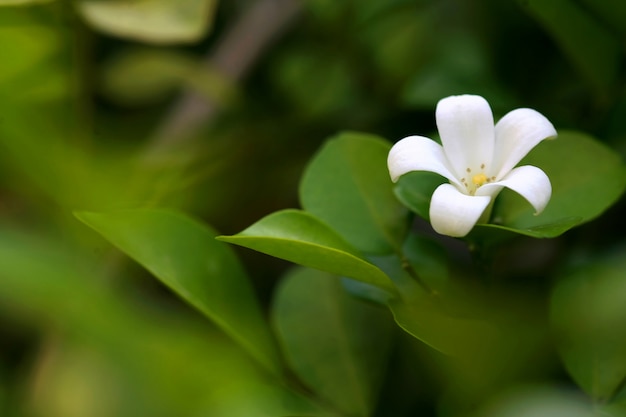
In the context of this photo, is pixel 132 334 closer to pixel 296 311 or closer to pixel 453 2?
pixel 296 311

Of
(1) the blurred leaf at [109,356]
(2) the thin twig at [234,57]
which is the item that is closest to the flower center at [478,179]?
(1) the blurred leaf at [109,356]

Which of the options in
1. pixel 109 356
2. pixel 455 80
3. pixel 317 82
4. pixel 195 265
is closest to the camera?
pixel 109 356

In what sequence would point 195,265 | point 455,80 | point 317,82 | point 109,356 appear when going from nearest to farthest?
point 109,356
point 195,265
point 455,80
point 317,82

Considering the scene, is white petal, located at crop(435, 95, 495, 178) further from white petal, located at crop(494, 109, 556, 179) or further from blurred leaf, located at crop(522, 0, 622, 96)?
blurred leaf, located at crop(522, 0, 622, 96)

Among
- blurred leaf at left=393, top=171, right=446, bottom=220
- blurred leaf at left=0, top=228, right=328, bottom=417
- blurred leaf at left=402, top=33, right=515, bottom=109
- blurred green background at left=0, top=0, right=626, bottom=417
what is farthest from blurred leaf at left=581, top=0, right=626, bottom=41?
blurred leaf at left=0, top=228, right=328, bottom=417

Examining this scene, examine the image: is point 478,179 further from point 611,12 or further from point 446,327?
point 611,12

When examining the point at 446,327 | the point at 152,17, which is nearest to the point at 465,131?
the point at 446,327
